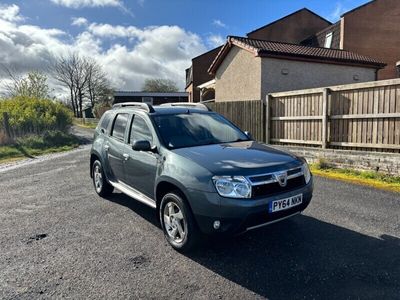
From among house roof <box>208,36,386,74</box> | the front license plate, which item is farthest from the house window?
the front license plate

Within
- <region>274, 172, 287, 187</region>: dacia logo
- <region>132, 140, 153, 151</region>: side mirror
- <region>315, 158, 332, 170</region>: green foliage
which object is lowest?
<region>315, 158, 332, 170</region>: green foliage

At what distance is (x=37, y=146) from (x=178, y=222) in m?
15.1

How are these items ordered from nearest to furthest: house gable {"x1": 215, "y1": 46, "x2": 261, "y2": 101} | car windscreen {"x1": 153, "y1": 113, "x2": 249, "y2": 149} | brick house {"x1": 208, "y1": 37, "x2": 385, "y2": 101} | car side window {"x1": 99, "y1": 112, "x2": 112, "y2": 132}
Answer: car windscreen {"x1": 153, "y1": 113, "x2": 249, "y2": 149}, car side window {"x1": 99, "y1": 112, "x2": 112, "y2": 132}, brick house {"x1": 208, "y1": 37, "x2": 385, "y2": 101}, house gable {"x1": 215, "y1": 46, "x2": 261, "y2": 101}

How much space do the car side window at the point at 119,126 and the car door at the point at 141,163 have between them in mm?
315

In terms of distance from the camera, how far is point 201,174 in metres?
3.47

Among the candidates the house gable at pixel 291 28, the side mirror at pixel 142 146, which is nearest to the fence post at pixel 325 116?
the side mirror at pixel 142 146

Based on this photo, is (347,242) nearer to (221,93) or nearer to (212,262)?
(212,262)

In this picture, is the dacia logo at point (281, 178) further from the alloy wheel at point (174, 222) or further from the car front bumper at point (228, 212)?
the alloy wheel at point (174, 222)

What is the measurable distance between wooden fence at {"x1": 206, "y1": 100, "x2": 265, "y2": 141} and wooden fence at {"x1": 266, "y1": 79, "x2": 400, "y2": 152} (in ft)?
1.66

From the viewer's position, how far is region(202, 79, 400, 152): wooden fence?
23.7 feet

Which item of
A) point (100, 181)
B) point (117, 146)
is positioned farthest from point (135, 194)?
point (100, 181)

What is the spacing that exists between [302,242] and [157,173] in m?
2.05

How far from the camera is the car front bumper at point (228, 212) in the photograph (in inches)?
131

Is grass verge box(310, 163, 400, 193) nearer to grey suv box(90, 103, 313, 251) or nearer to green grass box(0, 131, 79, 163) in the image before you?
grey suv box(90, 103, 313, 251)
